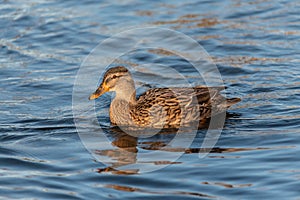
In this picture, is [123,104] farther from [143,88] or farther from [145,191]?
[145,191]

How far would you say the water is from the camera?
9109mm

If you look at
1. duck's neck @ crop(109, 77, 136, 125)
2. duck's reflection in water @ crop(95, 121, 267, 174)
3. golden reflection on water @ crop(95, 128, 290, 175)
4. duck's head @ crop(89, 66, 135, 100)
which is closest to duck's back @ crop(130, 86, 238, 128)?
duck's neck @ crop(109, 77, 136, 125)

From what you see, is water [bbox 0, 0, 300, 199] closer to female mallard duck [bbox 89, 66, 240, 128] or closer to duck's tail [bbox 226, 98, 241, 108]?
duck's tail [bbox 226, 98, 241, 108]

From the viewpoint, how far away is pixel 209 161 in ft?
32.1

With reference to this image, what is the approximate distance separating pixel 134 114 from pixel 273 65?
152 inches

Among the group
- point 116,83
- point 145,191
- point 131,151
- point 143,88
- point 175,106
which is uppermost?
point 116,83

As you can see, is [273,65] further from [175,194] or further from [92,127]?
[175,194]

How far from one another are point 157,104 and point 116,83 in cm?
79

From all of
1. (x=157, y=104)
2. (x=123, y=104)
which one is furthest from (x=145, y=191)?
(x=123, y=104)

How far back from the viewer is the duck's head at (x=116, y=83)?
37.4 ft

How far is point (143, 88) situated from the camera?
1360 centimetres

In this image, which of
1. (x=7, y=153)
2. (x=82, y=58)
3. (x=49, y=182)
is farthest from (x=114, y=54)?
(x=49, y=182)

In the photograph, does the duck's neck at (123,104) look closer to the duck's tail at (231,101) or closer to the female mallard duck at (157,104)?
the female mallard duck at (157,104)

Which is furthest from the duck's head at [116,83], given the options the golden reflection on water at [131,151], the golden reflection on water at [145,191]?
the golden reflection on water at [145,191]
